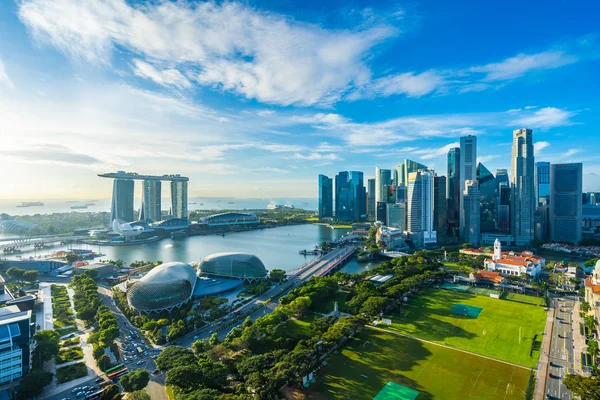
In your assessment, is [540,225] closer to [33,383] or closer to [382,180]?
[382,180]

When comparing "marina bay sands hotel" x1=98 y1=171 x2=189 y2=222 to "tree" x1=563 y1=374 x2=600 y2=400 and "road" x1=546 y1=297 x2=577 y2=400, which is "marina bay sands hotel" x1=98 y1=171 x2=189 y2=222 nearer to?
"road" x1=546 y1=297 x2=577 y2=400

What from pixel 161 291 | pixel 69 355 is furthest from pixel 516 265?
pixel 69 355

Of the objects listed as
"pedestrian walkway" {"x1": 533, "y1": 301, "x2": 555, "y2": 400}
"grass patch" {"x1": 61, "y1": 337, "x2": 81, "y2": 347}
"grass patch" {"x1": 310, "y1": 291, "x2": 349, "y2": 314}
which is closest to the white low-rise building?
"pedestrian walkway" {"x1": 533, "y1": 301, "x2": 555, "y2": 400}

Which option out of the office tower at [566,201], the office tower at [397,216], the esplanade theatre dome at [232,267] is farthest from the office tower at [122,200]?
the office tower at [566,201]

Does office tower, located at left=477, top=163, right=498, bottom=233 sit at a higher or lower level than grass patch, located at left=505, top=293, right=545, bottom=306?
higher

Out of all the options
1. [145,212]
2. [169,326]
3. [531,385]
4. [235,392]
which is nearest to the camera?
[235,392]

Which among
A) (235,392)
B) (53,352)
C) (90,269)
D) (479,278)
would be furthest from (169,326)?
(479,278)

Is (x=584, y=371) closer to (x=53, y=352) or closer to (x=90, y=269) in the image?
(x=53, y=352)
